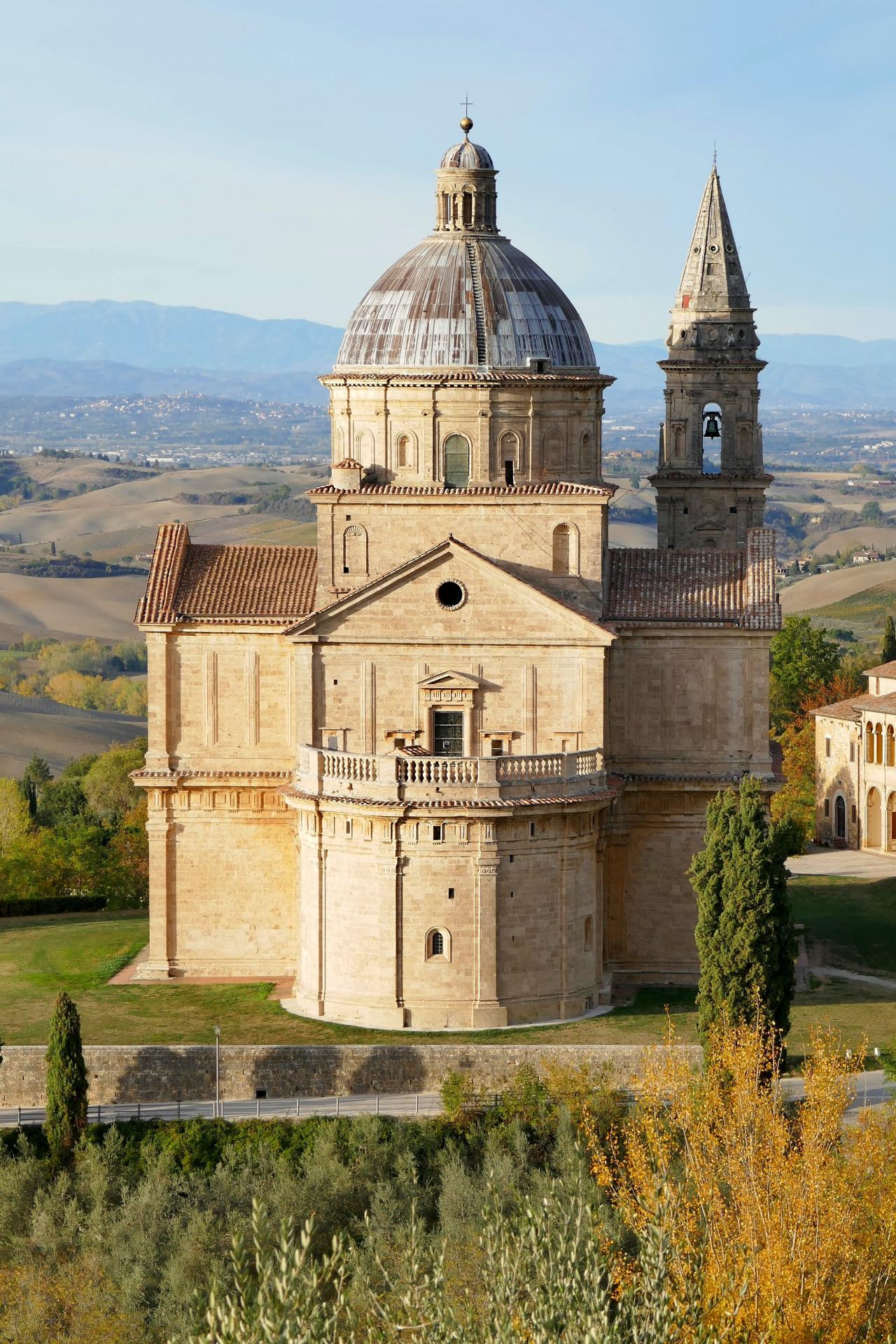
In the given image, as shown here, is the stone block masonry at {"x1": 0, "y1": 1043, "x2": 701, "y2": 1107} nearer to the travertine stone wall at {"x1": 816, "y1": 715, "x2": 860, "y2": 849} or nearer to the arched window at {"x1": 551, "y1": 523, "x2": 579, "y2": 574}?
the arched window at {"x1": 551, "y1": 523, "x2": 579, "y2": 574}

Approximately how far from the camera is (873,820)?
279 ft

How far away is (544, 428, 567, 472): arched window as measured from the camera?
197 feet

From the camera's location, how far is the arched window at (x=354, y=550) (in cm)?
5934

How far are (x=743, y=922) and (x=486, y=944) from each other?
6.05 metres

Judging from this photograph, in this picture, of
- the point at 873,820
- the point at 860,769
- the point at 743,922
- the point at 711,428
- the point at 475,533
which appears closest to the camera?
the point at 743,922

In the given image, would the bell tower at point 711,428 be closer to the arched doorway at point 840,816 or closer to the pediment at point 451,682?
the arched doorway at point 840,816

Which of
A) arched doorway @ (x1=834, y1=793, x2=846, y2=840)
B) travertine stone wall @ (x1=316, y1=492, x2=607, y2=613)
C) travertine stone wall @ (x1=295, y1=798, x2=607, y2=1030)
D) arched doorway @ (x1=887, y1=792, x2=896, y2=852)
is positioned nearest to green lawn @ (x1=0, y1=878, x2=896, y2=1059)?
travertine stone wall @ (x1=295, y1=798, x2=607, y2=1030)

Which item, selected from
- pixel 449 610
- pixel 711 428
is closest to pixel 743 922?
pixel 449 610

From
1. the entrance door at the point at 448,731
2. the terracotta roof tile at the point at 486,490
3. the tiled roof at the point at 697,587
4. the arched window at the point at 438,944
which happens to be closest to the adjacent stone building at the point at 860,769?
the tiled roof at the point at 697,587

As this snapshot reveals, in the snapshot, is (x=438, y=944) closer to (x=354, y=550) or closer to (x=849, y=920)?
(x=354, y=550)

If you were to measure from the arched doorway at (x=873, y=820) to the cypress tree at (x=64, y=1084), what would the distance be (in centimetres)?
3988

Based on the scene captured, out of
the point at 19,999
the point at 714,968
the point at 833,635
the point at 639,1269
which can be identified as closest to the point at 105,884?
the point at 19,999

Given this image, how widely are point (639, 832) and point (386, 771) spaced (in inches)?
309

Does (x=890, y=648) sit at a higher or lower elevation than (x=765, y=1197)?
higher
